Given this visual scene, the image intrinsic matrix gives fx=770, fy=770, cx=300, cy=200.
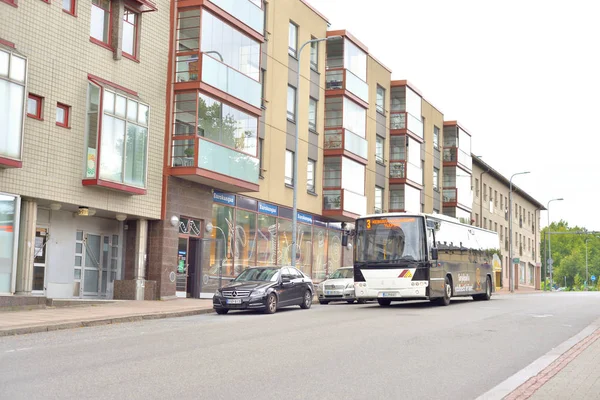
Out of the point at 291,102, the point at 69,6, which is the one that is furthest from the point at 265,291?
the point at 291,102

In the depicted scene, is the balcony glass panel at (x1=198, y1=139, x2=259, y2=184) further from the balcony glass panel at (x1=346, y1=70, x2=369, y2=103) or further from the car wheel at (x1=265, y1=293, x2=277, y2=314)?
the balcony glass panel at (x1=346, y1=70, x2=369, y2=103)

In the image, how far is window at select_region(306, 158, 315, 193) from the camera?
37.9 metres

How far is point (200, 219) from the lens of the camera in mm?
29125

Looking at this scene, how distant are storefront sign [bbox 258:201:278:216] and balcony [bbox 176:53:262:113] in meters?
4.65

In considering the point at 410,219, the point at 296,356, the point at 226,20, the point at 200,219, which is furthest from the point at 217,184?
the point at 296,356

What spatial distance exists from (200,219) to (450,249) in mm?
9336

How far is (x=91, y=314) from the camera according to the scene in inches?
757

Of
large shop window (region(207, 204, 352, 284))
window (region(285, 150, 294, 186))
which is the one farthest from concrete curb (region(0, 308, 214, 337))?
window (region(285, 150, 294, 186))

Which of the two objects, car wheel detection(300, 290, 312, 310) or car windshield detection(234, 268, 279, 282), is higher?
car windshield detection(234, 268, 279, 282)

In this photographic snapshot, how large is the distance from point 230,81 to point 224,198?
475 cm

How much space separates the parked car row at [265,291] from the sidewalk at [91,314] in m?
1.15

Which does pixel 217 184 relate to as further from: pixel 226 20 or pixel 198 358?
pixel 198 358

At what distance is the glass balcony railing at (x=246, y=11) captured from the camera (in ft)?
94.7

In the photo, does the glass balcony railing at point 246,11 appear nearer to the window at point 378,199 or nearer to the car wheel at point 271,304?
the car wheel at point 271,304
